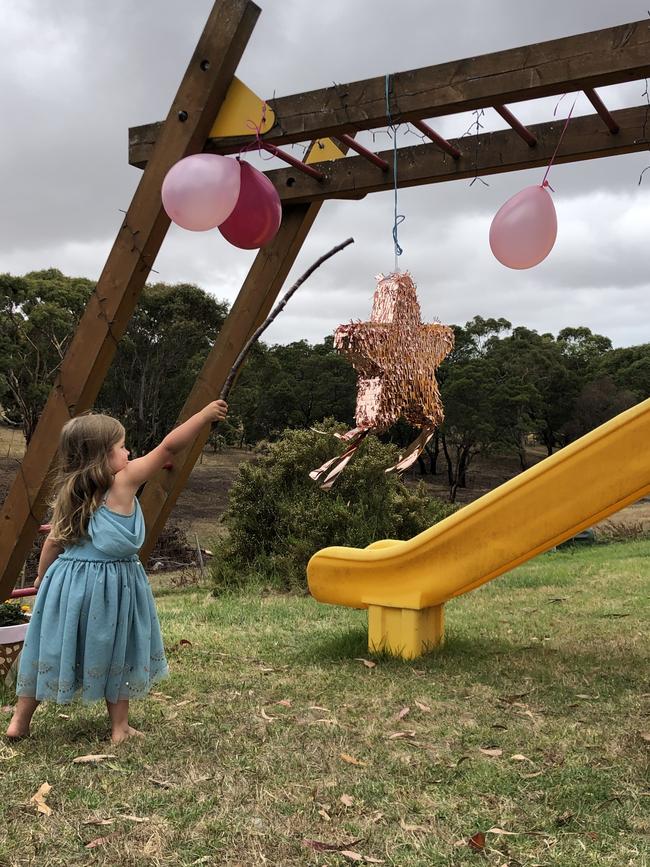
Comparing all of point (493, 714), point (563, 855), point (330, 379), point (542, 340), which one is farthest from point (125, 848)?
point (542, 340)

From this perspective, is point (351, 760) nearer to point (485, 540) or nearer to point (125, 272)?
point (485, 540)

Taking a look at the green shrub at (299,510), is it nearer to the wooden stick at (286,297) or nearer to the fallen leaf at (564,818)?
the wooden stick at (286,297)

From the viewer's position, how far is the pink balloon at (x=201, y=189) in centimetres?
316

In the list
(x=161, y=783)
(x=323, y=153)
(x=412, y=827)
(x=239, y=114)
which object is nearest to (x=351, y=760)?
(x=412, y=827)

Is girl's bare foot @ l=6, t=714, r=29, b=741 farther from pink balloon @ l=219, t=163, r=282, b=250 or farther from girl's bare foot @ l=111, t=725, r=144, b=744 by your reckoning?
pink balloon @ l=219, t=163, r=282, b=250

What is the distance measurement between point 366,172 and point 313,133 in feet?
2.20

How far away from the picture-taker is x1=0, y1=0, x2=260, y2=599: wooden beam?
3373 millimetres

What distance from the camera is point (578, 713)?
3.47m

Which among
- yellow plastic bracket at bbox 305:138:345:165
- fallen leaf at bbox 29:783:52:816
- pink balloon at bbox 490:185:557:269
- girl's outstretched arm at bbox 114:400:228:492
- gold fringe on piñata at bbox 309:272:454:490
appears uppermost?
yellow plastic bracket at bbox 305:138:345:165

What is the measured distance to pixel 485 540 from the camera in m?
4.17

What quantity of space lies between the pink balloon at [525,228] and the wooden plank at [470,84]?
534mm

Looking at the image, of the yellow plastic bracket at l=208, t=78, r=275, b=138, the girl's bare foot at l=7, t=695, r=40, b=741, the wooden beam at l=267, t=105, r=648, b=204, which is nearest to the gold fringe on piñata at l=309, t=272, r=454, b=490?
the wooden beam at l=267, t=105, r=648, b=204

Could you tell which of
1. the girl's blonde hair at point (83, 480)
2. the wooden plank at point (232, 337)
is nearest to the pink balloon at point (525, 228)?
the wooden plank at point (232, 337)

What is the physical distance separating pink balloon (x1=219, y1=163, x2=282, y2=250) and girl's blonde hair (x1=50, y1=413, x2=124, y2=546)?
1074 mm
